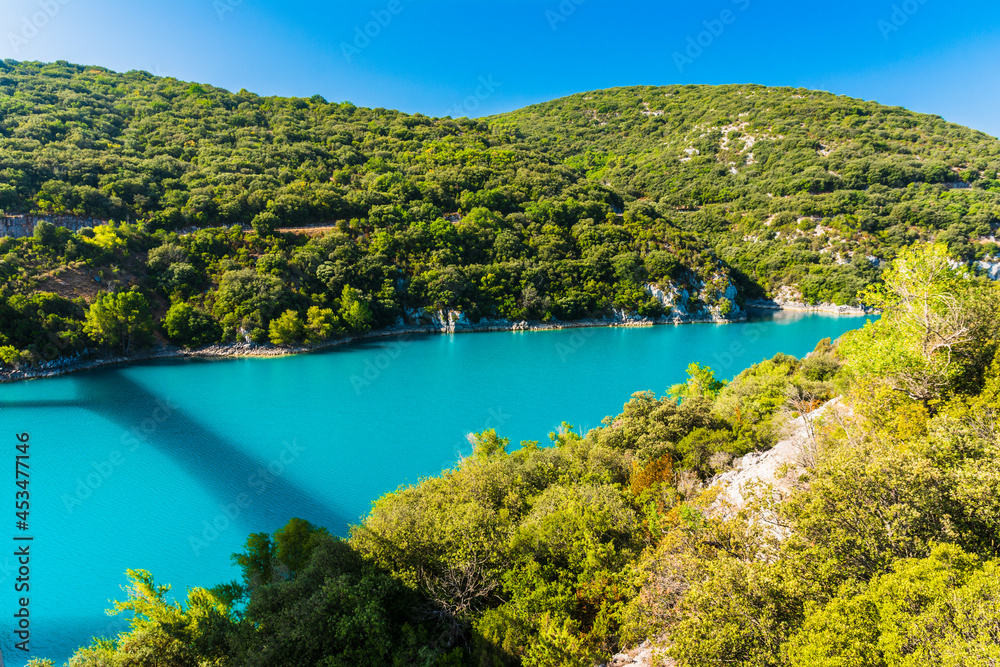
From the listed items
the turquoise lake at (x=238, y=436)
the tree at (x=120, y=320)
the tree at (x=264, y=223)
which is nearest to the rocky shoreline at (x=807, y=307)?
A: the turquoise lake at (x=238, y=436)

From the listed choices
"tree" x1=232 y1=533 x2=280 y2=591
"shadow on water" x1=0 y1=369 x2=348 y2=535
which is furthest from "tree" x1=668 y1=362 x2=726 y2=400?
"tree" x1=232 y1=533 x2=280 y2=591

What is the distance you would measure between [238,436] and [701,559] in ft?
86.2

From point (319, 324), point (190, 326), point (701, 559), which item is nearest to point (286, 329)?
point (319, 324)

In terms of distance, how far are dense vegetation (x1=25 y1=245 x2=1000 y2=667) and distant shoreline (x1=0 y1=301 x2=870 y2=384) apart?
37998 mm

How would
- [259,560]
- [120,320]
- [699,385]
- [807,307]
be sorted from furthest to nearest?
[807,307]
[120,320]
[699,385]
[259,560]

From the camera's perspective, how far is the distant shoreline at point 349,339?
37722mm

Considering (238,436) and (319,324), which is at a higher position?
(319,324)

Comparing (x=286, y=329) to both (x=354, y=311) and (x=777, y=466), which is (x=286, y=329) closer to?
(x=354, y=311)

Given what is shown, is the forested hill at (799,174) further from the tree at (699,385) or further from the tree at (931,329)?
the tree at (931,329)

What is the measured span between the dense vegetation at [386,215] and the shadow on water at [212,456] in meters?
11.9

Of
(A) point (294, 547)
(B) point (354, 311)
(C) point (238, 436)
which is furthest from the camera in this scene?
(B) point (354, 311)

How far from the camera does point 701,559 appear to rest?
23.6ft


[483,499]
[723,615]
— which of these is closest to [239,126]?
[483,499]

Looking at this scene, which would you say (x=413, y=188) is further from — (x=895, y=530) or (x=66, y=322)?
(x=895, y=530)
